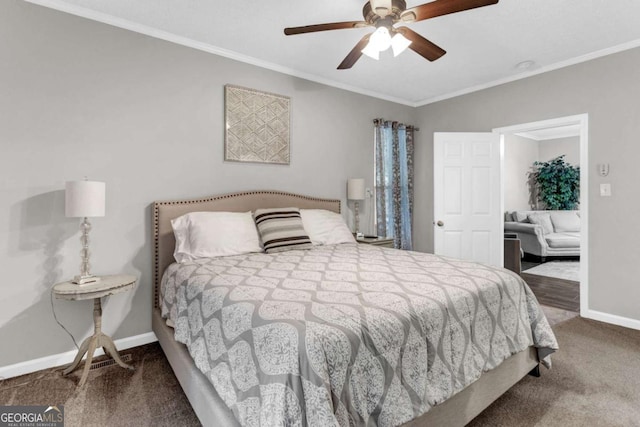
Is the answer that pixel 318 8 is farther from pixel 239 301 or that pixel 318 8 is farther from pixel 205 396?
pixel 205 396

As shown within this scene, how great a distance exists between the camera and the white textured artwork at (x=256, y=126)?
3191mm

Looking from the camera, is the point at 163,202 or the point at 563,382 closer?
the point at 563,382

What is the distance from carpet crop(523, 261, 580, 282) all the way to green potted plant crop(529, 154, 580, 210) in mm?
1658

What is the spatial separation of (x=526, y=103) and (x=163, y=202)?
392 centimetres

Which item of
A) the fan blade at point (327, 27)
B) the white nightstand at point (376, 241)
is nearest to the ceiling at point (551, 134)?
the white nightstand at point (376, 241)

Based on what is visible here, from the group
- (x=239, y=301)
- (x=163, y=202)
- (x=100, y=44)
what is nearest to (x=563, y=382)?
(x=239, y=301)

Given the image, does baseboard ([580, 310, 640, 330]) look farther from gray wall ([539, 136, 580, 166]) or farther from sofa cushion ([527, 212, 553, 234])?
gray wall ([539, 136, 580, 166])

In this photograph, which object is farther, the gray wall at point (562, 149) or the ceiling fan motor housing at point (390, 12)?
the gray wall at point (562, 149)

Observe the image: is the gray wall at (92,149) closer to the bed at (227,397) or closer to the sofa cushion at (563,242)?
the bed at (227,397)

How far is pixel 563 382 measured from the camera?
2094 mm

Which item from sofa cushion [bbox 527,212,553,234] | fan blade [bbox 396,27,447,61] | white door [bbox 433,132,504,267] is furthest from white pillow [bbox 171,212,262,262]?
sofa cushion [bbox 527,212,553,234]

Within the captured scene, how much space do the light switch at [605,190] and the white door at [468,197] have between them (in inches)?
38.9

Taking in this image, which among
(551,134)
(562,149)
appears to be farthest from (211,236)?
(562,149)

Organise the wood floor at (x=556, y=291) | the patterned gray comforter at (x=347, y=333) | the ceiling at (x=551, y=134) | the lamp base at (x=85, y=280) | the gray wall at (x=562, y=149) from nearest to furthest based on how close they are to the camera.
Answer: the patterned gray comforter at (x=347, y=333), the lamp base at (x=85, y=280), the wood floor at (x=556, y=291), the ceiling at (x=551, y=134), the gray wall at (x=562, y=149)
